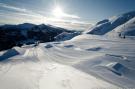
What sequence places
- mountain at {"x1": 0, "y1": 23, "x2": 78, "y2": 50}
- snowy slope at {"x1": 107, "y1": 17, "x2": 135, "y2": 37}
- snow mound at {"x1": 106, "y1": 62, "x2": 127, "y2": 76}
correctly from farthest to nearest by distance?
A: mountain at {"x1": 0, "y1": 23, "x2": 78, "y2": 50} → snowy slope at {"x1": 107, "y1": 17, "x2": 135, "y2": 37} → snow mound at {"x1": 106, "y1": 62, "x2": 127, "y2": 76}

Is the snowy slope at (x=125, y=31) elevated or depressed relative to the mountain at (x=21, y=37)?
elevated

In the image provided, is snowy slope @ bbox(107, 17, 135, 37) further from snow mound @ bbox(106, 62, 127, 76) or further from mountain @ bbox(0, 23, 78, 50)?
mountain @ bbox(0, 23, 78, 50)

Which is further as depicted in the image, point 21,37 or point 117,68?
point 21,37

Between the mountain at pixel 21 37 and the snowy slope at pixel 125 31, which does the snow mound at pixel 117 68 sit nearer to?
the snowy slope at pixel 125 31

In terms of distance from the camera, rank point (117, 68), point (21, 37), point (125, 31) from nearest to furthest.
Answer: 1. point (117, 68)
2. point (125, 31)
3. point (21, 37)

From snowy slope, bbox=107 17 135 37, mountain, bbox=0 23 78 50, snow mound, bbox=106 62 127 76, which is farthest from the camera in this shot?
mountain, bbox=0 23 78 50

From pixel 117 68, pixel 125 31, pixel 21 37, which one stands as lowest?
pixel 21 37

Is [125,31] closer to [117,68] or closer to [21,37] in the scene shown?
[117,68]

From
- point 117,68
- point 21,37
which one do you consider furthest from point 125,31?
point 21,37

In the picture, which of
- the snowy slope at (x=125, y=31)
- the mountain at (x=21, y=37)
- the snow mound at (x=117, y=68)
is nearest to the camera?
the snow mound at (x=117, y=68)

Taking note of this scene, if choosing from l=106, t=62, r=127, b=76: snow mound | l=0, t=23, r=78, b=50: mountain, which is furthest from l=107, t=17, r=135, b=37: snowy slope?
l=0, t=23, r=78, b=50: mountain

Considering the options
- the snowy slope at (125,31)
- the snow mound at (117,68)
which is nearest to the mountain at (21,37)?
the snowy slope at (125,31)

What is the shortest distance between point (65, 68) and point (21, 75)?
3459 millimetres

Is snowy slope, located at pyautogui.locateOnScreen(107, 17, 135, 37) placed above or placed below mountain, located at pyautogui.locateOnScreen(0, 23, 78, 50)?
above
